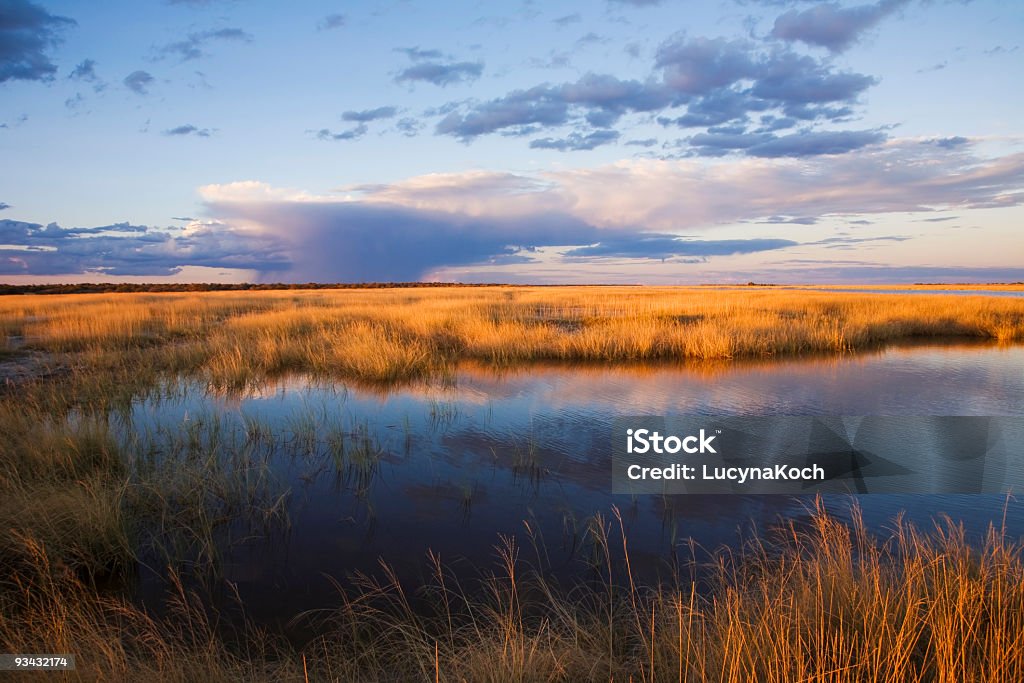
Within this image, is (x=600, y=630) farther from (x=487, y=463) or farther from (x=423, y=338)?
(x=423, y=338)

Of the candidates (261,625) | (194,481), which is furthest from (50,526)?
(261,625)

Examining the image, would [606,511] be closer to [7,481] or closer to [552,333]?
[7,481]

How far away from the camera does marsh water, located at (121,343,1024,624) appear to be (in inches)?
172

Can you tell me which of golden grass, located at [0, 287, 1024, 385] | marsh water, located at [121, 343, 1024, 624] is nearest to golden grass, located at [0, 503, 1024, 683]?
marsh water, located at [121, 343, 1024, 624]

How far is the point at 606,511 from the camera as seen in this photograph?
5.18 meters

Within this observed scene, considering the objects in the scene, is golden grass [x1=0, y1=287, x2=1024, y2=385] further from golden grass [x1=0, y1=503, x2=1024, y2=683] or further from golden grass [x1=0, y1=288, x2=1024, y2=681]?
golden grass [x1=0, y1=503, x2=1024, y2=683]

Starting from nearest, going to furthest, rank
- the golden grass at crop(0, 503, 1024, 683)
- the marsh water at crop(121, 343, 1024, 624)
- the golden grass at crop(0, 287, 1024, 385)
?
the golden grass at crop(0, 503, 1024, 683) < the marsh water at crop(121, 343, 1024, 624) < the golden grass at crop(0, 287, 1024, 385)

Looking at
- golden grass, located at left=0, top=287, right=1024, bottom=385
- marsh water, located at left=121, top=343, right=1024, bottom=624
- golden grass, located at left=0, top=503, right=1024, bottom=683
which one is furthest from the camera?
golden grass, located at left=0, top=287, right=1024, bottom=385

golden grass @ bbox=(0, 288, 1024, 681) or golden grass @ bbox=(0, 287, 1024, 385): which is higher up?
golden grass @ bbox=(0, 287, 1024, 385)

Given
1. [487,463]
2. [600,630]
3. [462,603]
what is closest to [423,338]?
[487,463]

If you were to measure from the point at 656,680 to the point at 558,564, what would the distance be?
1522 mm

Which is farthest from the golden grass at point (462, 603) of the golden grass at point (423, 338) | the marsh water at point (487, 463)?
the golden grass at point (423, 338)

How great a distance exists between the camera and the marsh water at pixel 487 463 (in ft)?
14.3

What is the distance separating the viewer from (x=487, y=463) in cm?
664
